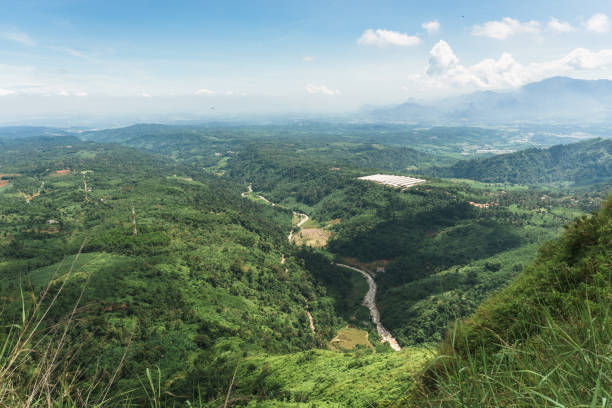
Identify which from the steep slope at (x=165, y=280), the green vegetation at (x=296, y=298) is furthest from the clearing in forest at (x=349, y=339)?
the steep slope at (x=165, y=280)

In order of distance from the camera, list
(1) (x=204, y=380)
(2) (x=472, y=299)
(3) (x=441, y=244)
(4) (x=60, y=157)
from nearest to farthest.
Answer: (1) (x=204, y=380), (2) (x=472, y=299), (3) (x=441, y=244), (4) (x=60, y=157)

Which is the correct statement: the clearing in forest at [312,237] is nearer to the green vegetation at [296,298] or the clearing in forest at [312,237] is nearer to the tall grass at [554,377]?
the green vegetation at [296,298]

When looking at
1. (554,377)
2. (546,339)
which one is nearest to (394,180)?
(546,339)

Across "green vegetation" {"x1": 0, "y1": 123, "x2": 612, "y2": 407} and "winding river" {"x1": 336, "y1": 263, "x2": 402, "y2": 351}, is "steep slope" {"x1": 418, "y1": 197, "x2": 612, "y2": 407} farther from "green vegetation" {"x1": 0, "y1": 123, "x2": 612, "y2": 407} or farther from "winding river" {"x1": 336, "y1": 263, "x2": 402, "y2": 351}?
"winding river" {"x1": 336, "y1": 263, "x2": 402, "y2": 351}

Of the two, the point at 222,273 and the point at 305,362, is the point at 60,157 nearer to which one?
the point at 222,273

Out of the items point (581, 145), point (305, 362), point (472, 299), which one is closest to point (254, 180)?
point (472, 299)

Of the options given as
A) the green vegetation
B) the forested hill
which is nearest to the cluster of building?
the green vegetation

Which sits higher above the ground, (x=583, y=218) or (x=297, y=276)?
(x=583, y=218)
